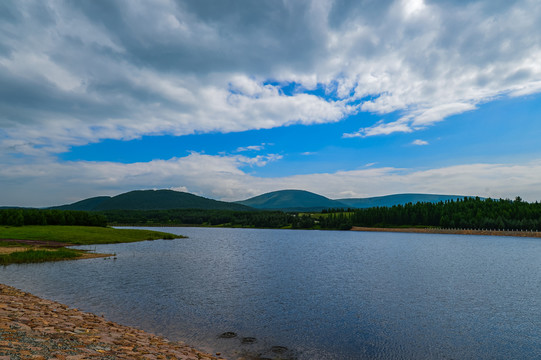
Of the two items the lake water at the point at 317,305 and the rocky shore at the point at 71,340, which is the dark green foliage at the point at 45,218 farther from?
the rocky shore at the point at 71,340

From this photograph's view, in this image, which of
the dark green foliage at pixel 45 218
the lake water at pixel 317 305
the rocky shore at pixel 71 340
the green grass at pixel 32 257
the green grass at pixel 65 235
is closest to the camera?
the rocky shore at pixel 71 340

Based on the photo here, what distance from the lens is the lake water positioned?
25406 mm

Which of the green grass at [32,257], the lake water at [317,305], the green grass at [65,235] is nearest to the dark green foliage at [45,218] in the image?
the green grass at [65,235]

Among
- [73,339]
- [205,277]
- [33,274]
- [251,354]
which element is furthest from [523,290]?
[33,274]

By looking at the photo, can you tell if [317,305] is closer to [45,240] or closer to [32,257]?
[32,257]

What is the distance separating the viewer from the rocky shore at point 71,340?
15219 millimetres

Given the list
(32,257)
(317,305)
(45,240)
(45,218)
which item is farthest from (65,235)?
(317,305)

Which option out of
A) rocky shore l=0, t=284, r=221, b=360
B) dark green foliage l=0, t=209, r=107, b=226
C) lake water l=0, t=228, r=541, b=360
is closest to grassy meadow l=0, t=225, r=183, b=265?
lake water l=0, t=228, r=541, b=360

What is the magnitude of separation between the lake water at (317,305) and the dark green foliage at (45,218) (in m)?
94.2

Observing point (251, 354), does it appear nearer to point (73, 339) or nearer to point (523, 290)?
point (73, 339)

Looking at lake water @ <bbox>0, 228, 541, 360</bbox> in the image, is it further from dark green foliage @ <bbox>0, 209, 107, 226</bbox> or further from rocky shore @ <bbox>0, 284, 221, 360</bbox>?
dark green foliage @ <bbox>0, 209, 107, 226</bbox>

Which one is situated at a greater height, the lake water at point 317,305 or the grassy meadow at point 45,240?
the grassy meadow at point 45,240

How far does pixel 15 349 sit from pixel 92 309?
21010mm

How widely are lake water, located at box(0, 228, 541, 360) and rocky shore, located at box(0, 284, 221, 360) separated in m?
3.91
